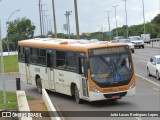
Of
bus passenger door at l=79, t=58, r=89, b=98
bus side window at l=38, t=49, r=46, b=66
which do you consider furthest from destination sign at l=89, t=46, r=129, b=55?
bus side window at l=38, t=49, r=46, b=66

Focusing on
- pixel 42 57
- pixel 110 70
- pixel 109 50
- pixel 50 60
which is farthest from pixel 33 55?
pixel 110 70

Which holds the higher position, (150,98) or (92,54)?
(92,54)

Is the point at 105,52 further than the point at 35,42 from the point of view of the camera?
No

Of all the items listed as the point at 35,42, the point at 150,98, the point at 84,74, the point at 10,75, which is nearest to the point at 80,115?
the point at 84,74

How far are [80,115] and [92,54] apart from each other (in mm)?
3422

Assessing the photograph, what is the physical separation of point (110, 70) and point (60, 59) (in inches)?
176

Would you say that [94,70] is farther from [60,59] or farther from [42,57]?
[42,57]

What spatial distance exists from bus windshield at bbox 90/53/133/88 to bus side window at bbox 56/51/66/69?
3414mm

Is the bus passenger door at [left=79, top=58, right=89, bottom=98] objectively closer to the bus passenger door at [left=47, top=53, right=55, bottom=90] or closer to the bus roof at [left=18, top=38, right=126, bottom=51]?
the bus roof at [left=18, top=38, right=126, bottom=51]

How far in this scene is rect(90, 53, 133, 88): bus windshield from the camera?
20.5 meters

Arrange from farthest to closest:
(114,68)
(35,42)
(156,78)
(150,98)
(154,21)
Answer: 1. (154,21)
2. (156,78)
3. (35,42)
4. (150,98)
5. (114,68)

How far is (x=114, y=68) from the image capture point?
20750mm

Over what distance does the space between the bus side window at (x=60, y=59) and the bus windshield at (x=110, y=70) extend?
3.41 meters

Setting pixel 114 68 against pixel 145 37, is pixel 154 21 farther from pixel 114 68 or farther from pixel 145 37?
pixel 114 68
